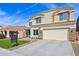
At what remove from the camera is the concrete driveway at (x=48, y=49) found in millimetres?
11620

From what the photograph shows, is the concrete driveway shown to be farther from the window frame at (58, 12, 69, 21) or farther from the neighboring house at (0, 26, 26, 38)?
the window frame at (58, 12, 69, 21)

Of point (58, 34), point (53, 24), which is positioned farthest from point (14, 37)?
point (58, 34)

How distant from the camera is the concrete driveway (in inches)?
457

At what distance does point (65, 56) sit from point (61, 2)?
2703 millimetres

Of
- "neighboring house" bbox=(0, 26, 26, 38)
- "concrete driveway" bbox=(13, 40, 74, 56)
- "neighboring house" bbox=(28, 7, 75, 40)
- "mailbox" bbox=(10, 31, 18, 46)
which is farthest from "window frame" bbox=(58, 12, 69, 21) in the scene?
"mailbox" bbox=(10, 31, 18, 46)

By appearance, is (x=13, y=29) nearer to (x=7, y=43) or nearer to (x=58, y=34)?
(x=7, y=43)

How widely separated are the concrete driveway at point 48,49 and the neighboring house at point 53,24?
1.16 ft

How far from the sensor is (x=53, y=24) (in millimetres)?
12305

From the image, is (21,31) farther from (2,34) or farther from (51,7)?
(51,7)

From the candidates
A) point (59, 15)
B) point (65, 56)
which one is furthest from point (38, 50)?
point (59, 15)

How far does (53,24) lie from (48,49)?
1.37m

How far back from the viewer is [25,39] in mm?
12445

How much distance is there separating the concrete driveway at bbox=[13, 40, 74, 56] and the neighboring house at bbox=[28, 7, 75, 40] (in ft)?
1.16

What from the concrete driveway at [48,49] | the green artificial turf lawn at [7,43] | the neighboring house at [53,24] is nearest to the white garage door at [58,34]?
the neighboring house at [53,24]
